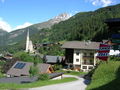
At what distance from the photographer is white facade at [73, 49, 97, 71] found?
253 feet

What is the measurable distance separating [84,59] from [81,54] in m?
1.88

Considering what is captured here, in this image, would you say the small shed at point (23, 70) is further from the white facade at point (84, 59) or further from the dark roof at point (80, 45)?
the white facade at point (84, 59)

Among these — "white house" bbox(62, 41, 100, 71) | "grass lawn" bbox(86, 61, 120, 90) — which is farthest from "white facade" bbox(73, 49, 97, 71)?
"grass lawn" bbox(86, 61, 120, 90)

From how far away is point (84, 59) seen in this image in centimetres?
7894

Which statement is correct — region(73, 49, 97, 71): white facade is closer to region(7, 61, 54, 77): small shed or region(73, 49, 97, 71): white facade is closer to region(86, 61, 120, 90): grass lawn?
region(7, 61, 54, 77): small shed

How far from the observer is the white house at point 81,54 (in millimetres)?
76688

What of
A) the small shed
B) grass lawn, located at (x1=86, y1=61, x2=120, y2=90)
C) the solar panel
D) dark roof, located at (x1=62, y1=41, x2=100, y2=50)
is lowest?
the small shed

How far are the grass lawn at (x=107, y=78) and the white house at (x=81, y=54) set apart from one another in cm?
5332

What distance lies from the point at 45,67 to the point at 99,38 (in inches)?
3541

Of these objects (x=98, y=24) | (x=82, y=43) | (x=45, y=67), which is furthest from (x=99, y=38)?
(x=45, y=67)

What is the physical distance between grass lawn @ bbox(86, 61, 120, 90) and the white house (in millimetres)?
53320

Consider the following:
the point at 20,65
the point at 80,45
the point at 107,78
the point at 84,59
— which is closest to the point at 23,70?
the point at 20,65

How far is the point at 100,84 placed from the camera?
19.9m

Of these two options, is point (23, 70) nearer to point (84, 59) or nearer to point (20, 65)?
point (20, 65)
